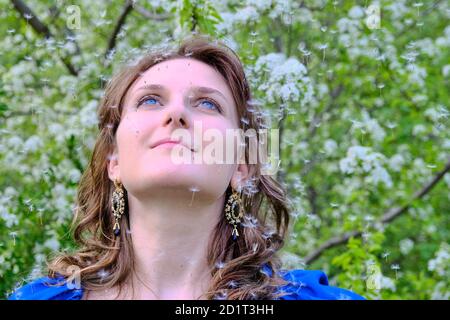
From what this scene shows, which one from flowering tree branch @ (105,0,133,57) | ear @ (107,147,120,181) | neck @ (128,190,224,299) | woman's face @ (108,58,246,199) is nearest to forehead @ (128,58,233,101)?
woman's face @ (108,58,246,199)

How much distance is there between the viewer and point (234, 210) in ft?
8.84

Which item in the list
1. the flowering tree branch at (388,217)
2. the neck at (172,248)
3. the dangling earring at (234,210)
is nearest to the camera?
the neck at (172,248)

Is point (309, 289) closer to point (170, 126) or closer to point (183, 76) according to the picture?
point (170, 126)

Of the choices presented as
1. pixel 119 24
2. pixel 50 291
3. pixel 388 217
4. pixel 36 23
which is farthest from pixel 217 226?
pixel 388 217

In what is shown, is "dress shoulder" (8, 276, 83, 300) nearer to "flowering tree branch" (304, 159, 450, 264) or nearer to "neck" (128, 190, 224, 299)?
"neck" (128, 190, 224, 299)

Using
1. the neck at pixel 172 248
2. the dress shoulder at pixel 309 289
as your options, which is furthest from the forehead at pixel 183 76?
the dress shoulder at pixel 309 289

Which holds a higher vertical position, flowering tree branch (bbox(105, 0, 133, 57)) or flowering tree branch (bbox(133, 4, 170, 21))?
flowering tree branch (bbox(133, 4, 170, 21))

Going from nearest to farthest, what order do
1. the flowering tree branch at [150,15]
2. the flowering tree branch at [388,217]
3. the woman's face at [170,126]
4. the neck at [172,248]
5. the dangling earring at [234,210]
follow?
the woman's face at [170,126]
the neck at [172,248]
the dangling earring at [234,210]
the flowering tree branch at [150,15]
the flowering tree branch at [388,217]

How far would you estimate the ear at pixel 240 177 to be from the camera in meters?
2.70

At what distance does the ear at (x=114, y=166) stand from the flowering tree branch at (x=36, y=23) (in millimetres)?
1999

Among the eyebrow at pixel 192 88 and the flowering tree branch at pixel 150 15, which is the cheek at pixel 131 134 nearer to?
the eyebrow at pixel 192 88

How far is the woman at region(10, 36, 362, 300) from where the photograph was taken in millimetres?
2451

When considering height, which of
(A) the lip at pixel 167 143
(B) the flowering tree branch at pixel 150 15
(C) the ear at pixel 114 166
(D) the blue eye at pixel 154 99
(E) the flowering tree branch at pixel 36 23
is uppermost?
(B) the flowering tree branch at pixel 150 15
